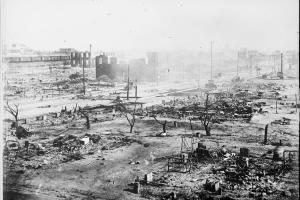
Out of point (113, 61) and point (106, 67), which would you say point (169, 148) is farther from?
point (106, 67)

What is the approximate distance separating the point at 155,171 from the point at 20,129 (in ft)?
19.2

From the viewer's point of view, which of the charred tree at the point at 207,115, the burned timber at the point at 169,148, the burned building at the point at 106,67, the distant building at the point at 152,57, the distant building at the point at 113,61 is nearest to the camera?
the burned timber at the point at 169,148

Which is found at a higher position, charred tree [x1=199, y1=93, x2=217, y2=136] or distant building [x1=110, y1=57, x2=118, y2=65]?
distant building [x1=110, y1=57, x2=118, y2=65]

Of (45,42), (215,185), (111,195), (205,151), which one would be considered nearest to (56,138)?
(45,42)

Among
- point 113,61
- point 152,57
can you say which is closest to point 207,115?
point 152,57

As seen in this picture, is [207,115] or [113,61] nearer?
[207,115]

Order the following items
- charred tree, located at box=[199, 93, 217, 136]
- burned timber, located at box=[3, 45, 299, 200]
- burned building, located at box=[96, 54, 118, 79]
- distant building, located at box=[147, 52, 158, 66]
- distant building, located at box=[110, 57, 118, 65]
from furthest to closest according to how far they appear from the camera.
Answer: burned building, located at box=[96, 54, 118, 79] < distant building, located at box=[110, 57, 118, 65] < distant building, located at box=[147, 52, 158, 66] < charred tree, located at box=[199, 93, 217, 136] < burned timber, located at box=[3, 45, 299, 200]

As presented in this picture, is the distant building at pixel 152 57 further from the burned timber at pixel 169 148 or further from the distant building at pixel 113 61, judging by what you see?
the distant building at pixel 113 61

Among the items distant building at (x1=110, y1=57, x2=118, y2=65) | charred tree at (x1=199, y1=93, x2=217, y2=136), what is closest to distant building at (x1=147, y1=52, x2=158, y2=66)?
distant building at (x1=110, y1=57, x2=118, y2=65)

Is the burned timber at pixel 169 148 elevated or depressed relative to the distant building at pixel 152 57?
depressed

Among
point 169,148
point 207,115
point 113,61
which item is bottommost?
point 169,148

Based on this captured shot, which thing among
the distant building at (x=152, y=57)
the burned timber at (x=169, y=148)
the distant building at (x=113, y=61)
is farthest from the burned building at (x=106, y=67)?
the distant building at (x=152, y=57)

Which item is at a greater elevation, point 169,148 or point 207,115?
point 207,115

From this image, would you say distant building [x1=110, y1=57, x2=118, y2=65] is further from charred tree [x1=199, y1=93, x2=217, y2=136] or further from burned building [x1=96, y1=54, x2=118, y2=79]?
charred tree [x1=199, y1=93, x2=217, y2=136]
